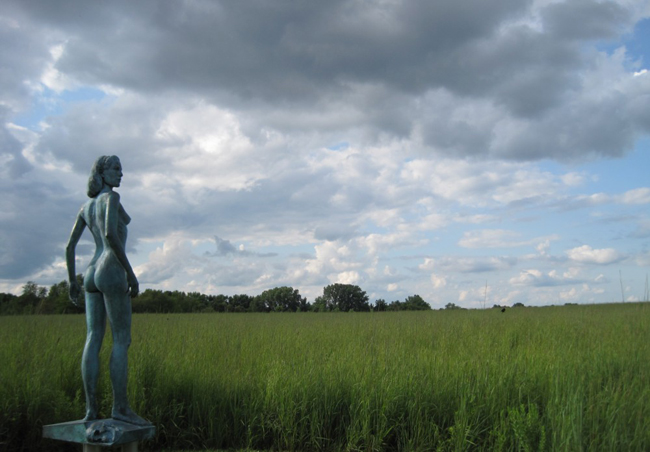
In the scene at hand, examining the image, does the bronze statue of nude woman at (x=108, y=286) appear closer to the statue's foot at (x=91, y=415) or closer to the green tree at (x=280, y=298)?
the statue's foot at (x=91, y=415)

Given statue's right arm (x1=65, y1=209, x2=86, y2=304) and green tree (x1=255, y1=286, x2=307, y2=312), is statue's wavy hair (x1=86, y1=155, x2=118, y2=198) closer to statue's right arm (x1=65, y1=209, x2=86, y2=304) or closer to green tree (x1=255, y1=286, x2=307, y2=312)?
statue's right arm (x1=65, y1=209, x2=86, y2=304)

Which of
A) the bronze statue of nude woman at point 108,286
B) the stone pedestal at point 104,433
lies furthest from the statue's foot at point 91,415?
the stone pedestal at point 104,433

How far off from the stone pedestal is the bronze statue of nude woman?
0.16 meters

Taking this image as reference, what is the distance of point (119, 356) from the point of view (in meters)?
4.75

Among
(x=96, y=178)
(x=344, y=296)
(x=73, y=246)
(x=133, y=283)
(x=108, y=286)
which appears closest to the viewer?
(x=108, y=286)

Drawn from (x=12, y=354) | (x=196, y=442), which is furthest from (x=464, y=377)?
(x=12, y=354)

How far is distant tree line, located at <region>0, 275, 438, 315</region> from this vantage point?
13.7 meters

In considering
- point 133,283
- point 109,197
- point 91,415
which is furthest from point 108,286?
point 91,415

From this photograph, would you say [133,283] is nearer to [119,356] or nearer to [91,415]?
[119,356]

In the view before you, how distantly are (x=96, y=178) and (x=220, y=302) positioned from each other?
49.2m

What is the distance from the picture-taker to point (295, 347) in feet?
35.5

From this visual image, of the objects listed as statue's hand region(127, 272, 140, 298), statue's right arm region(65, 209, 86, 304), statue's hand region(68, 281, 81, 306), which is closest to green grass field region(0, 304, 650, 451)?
A: statue's hand region(68, 281, 81, 306)

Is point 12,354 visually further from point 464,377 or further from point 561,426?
point 561,426

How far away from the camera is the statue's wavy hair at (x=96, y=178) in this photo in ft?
16.4
